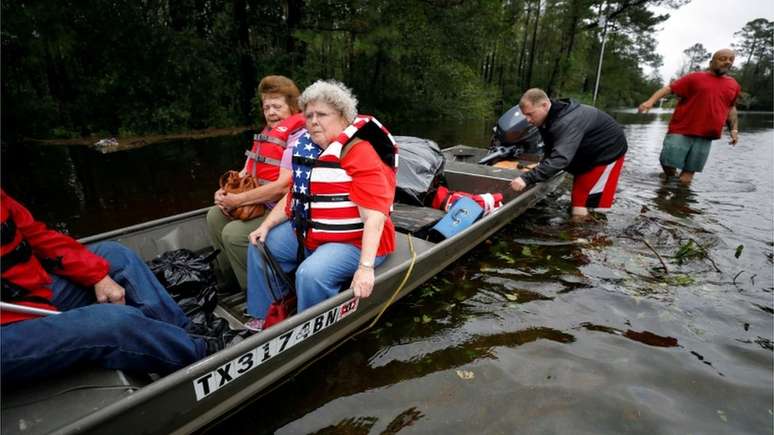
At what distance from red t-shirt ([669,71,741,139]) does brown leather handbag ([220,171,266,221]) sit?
6.75 m

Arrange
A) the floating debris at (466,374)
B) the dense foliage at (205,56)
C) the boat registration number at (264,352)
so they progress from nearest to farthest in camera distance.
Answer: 1. the boat registration number at (264,352)
2. the floating debris at (466,374)
3. the dense foliage at (205,56)

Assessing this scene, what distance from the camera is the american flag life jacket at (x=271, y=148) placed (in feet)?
9.96

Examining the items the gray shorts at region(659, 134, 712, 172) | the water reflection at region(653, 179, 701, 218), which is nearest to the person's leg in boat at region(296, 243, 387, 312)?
the water reflection at region(653, 179, 701, 218)

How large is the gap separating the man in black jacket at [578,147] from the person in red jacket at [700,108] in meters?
1.19

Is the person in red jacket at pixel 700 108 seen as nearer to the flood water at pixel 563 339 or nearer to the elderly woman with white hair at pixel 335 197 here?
the flood water at pixel 563 339

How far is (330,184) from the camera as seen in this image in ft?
8.01

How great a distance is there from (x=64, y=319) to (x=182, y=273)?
124 cm

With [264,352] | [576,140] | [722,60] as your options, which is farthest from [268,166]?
[722,60]

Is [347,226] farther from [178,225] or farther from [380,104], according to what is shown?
[380,104]

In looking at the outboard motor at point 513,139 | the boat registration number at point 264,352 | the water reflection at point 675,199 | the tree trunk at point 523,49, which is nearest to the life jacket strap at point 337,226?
the boat registration number at point 264,352

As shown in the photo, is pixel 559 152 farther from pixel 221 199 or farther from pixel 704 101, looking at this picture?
pixel 221 199

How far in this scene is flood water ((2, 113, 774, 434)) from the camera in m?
2.34

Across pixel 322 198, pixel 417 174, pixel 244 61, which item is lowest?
pixel 417 174

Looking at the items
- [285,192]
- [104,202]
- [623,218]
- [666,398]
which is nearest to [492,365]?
[666,398]
